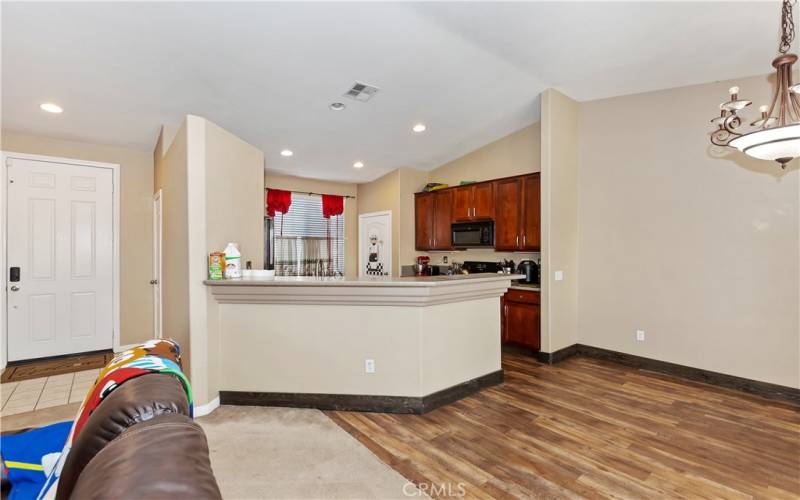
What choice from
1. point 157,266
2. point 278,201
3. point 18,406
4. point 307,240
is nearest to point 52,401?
point 18,406

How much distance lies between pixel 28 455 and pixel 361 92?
11.3 feet

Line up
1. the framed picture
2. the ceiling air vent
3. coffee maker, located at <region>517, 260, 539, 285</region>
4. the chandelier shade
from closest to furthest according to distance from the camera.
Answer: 1. the chandelier shade
2. the ceiling air vent
3. coffee maker, located at <region>517, 260, 539, 285</region>
4. the framed picture

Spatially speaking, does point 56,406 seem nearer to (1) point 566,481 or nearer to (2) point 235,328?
(2) point 235,328

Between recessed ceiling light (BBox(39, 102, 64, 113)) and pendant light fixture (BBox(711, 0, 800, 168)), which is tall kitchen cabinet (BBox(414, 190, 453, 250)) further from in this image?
recessed ceiling light (BBox(39, 102, 64, 113))

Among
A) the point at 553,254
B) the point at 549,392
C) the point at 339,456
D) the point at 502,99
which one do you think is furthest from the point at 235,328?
the point at 502,99

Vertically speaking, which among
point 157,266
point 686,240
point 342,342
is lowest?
point 342,342

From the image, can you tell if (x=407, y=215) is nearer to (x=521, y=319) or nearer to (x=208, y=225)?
(x=521, y=319)

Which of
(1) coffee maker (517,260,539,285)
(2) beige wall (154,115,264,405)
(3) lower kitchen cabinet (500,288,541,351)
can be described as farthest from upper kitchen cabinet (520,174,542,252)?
(2) beige wall (154,115,264,405)

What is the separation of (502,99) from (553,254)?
1.89 metres

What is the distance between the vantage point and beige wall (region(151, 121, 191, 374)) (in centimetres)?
307

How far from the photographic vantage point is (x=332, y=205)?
686cm

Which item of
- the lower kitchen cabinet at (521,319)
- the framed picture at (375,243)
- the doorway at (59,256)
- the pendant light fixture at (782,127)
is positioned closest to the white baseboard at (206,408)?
the doorway at (59,256)

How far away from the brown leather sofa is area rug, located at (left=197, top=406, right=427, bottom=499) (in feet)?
4.57
